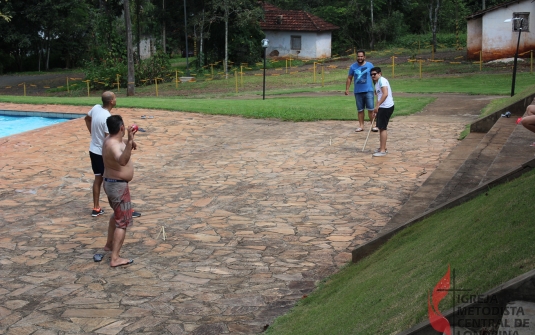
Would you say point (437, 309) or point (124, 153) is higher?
point (124, 153)

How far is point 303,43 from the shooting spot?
2026 inches

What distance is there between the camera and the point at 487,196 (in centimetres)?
689

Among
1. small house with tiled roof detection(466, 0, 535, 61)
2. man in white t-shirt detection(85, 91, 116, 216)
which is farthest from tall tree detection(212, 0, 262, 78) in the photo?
man in white t-shirt detection(85, 91, 116, 216)

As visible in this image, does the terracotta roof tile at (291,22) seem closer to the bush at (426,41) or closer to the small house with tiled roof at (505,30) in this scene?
the bush at (426,41)

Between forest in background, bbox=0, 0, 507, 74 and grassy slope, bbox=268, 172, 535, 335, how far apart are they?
121ft

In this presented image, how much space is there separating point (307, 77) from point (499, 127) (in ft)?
84.5

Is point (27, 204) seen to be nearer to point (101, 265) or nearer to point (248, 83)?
point (101, 265)

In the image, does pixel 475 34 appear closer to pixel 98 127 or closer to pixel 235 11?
pixel 235 11

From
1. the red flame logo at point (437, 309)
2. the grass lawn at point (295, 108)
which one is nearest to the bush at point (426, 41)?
the grass lawn at point (295, 108)

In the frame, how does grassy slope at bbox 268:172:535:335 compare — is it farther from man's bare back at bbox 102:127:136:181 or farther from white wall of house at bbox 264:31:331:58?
white wall of house at bbox 264:31:331:58

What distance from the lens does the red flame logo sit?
3.88m

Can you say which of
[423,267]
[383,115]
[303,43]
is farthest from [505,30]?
[423,267]

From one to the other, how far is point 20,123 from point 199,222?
49.3ft

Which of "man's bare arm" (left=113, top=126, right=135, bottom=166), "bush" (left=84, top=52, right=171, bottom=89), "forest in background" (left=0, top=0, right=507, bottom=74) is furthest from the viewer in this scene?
"forest in background" (left=0, top=0, right=507, bottom=74)
